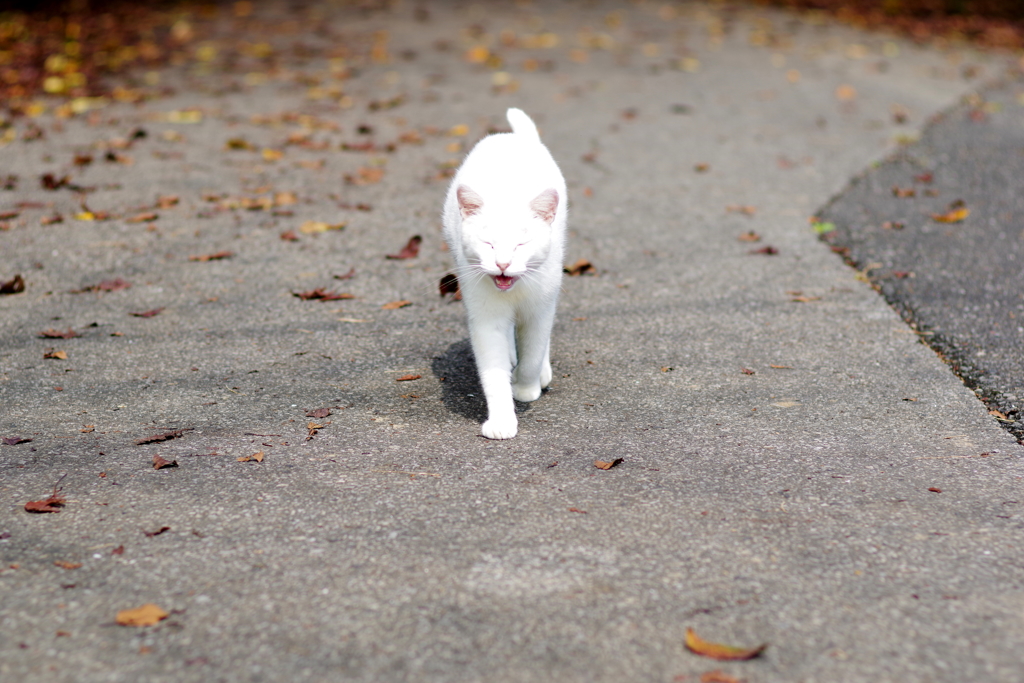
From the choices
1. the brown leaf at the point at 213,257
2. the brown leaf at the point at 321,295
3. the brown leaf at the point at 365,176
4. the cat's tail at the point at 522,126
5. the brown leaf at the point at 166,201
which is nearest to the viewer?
the cat's tail at the point at 522,126

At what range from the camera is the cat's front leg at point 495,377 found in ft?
11.5

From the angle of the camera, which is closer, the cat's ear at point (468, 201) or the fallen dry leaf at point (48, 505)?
the fallen dry leaf at point (48, 505)

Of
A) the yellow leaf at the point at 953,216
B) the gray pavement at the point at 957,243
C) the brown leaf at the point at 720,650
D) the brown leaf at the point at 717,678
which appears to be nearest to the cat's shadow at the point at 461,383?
the brown leaf at the point at 720,650

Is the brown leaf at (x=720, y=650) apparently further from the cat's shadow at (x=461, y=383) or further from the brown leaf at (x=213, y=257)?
the brown leaf at (x=213, y=257)

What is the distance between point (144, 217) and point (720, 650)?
16.7 feet

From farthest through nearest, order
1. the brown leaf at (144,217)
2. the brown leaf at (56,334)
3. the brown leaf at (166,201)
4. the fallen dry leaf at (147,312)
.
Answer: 1. the brown leaf at (166,201)
2. the brown leaf at (144,217)
3. the fallen dry leaf at (147,312)
4. the brown leaf at (56,334)

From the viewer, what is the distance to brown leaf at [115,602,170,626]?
2432mm

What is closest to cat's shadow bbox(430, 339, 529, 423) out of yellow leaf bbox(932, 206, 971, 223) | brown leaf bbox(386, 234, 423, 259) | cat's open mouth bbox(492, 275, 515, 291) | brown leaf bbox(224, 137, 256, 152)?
cat's open mouth bbox(492, 275, 515, 291)

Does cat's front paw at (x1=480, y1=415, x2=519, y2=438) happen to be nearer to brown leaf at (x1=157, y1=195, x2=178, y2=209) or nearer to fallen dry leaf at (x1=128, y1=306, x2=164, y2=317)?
fallen dry leaf at (x1=128, y1=306, x2=164, y2=317)

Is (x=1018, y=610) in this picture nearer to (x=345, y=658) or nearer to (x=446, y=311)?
(x=345, y=658)

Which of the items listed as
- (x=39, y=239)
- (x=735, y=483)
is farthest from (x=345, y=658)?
(x=39, y=239)

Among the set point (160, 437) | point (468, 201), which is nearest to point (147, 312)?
point (160, 437)

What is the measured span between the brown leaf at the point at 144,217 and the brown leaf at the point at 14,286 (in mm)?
1171

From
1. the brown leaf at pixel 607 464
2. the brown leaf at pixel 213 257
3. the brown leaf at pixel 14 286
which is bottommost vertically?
the brown leaf at pixel 213 257
